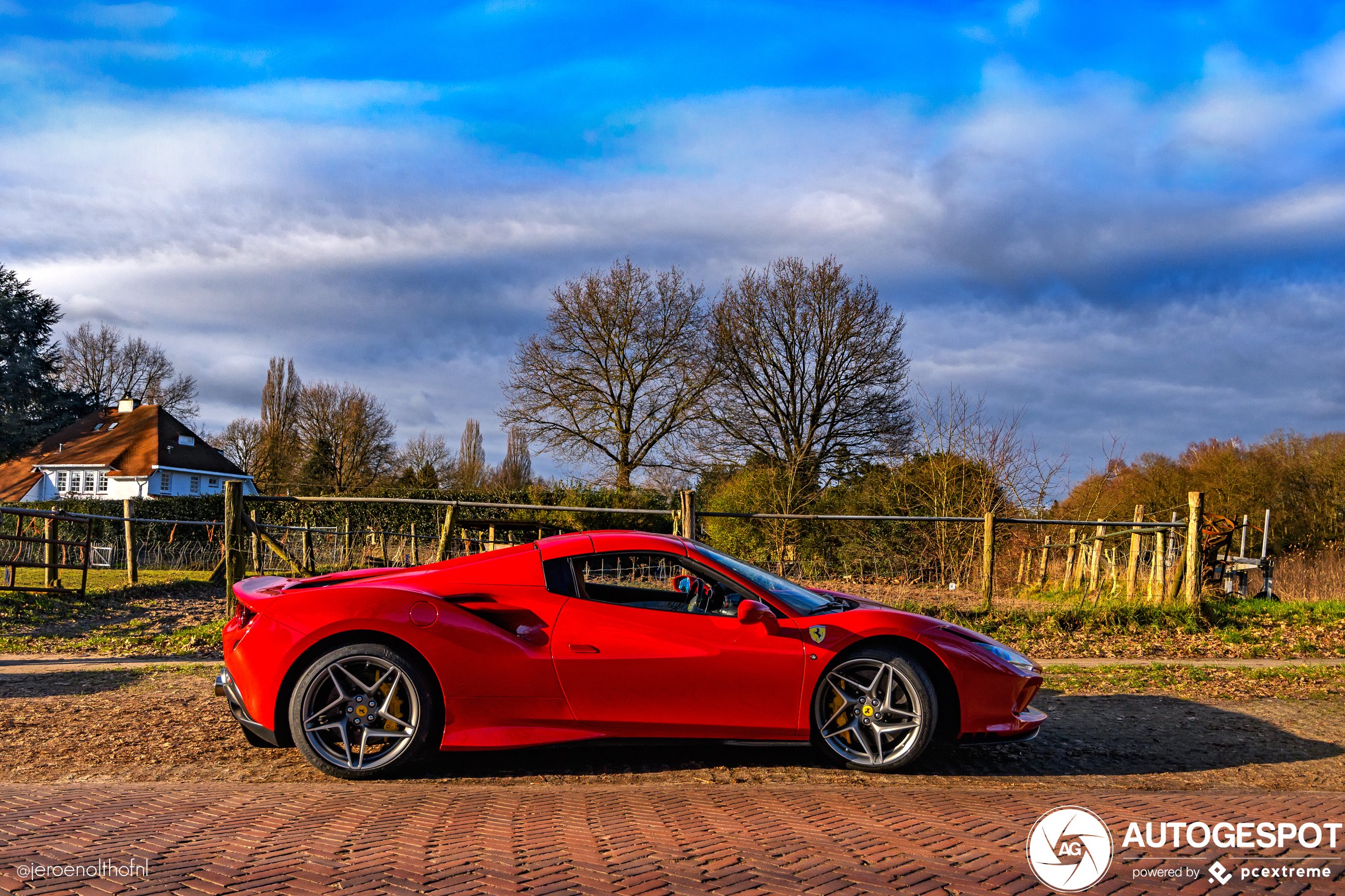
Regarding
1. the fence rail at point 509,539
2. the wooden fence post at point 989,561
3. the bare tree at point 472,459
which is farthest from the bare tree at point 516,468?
the wooden fence post at point 989,561

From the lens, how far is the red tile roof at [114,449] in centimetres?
4812

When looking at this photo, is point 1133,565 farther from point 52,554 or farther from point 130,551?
point 130,551

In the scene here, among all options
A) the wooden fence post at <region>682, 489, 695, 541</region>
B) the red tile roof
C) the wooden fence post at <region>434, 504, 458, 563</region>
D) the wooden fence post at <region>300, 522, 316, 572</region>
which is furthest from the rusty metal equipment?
the red tile roof

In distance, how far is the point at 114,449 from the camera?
48.4 meters

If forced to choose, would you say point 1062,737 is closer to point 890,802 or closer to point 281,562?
point 890,802

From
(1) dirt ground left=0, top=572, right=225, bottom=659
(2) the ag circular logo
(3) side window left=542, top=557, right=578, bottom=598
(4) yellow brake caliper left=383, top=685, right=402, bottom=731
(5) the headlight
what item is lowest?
(1) dirt ground left=0, top=572, right=225, bottom=659

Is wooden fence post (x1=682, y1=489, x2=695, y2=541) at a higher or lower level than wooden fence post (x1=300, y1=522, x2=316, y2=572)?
higher

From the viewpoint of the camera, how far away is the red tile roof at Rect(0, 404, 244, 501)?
4812 cm

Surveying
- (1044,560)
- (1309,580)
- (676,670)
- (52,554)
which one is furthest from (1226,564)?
(52,554)

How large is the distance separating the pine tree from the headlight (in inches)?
1944

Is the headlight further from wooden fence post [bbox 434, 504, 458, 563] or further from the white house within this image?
the white house

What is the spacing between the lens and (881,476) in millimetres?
19891

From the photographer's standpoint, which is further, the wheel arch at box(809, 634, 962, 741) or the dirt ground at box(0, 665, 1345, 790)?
the wheel arch at box(809, 634, 962, 741)

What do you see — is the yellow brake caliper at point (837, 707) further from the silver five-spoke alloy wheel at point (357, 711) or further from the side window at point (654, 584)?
the silver five-spoke alloy wheel at point (357, 711)
